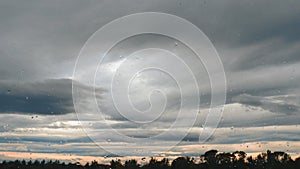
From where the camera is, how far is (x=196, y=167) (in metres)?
167

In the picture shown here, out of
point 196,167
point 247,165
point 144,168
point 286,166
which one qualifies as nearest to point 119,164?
point 144,168

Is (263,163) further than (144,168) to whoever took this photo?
No

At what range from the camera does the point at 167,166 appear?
17950cm

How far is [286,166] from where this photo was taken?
15100 centimetres

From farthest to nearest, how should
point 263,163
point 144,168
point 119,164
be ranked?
1. point 119,164
2. point 144,168
3. point 263,163

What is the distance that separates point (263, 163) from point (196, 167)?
24.8 metres

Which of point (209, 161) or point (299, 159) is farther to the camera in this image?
point (209, 161)

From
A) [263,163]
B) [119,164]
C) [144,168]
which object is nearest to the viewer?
[263,163]

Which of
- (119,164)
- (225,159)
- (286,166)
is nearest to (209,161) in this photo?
(225,159)

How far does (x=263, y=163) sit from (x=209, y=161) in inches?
803

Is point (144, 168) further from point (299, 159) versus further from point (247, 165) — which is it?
point (299, 159)

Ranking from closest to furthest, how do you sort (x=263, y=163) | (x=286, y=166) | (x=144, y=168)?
(x=286, y=166) < (x=263, y=163) < (x=144, y=168)

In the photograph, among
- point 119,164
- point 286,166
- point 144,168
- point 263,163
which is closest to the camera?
point 286,166

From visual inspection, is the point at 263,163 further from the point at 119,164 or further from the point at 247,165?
the point at 119,164
